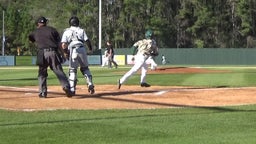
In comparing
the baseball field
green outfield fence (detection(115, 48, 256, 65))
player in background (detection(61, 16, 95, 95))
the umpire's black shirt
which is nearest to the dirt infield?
the baseball field

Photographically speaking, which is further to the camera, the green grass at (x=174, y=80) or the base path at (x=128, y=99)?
the green grass at (x=174, y=80)

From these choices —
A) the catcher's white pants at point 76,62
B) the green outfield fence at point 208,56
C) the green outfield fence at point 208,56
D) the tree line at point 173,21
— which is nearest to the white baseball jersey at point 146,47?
the catcher's white pants at point 76,62

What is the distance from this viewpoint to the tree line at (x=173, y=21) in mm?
77688

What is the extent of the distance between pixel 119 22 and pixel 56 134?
7484cm

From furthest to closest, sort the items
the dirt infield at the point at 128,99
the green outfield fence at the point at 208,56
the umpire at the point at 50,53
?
the green outfield fence at the point at 208,56
the umpire at the point at 50,53
the dirt infield at the point at 128,99

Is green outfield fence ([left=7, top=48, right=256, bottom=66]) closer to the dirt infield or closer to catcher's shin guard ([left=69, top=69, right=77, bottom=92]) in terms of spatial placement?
the dirt infield

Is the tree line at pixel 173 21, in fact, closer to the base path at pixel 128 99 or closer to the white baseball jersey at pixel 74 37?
the base path at pixel 128 99

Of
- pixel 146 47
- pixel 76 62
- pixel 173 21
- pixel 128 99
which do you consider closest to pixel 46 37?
pixel 76 62

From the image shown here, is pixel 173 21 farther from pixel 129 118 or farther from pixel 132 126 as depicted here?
A: pixel 132 126

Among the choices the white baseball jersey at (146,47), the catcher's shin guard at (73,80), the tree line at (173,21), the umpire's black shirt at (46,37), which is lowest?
the catcher's shin guard at (73,80)

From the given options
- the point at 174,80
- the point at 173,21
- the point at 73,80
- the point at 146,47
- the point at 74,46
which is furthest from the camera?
the point at 173,21

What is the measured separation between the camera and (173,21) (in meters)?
81.0

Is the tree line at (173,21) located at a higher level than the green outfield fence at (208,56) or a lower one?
higher

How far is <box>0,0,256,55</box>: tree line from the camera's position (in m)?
77.7
